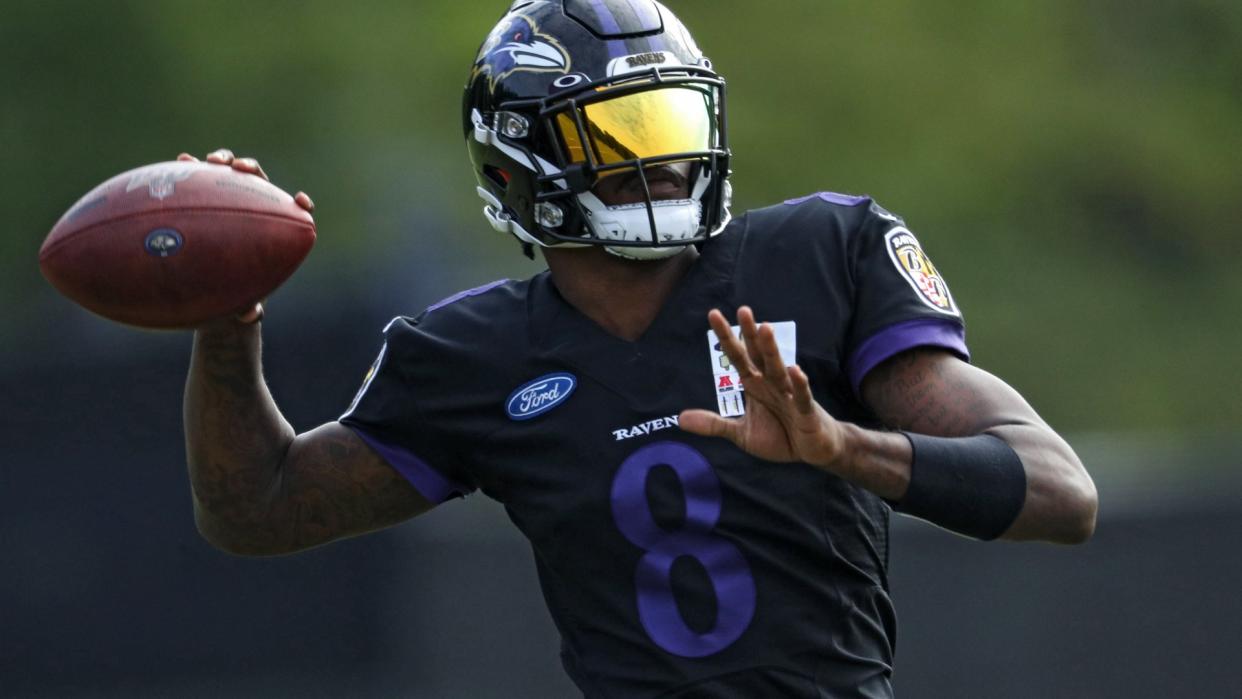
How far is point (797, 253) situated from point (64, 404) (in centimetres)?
506

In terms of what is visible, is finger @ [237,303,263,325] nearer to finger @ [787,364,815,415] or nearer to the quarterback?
the quarterback

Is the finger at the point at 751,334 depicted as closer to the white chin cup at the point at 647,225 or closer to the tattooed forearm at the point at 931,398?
the tattooed forearm at the point at 931,398

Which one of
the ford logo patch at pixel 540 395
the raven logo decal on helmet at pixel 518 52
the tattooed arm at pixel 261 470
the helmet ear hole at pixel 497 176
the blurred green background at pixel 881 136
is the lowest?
the blurred green background at pixel 881 136

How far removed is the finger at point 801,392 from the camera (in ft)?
9.27

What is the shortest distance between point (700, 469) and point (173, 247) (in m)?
1.05

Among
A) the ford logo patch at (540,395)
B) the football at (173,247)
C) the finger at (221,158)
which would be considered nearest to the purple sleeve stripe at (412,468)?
the ford logo patch at (540,395)

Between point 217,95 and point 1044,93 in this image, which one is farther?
point 1044,93

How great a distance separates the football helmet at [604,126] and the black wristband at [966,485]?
2.30ft

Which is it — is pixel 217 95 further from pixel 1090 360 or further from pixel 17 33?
pixel 1090 360

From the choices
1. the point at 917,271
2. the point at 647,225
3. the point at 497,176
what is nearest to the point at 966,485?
the point at 917,271

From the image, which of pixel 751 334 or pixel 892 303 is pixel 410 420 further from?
pixel 751 334

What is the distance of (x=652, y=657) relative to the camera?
3430 millimetres

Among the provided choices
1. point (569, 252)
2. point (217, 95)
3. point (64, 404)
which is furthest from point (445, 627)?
point (217, 95)

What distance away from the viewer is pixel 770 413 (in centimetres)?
292
